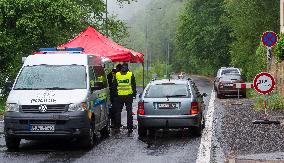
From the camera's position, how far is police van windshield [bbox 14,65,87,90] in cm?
1321

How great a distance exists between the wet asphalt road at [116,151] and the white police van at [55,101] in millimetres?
382

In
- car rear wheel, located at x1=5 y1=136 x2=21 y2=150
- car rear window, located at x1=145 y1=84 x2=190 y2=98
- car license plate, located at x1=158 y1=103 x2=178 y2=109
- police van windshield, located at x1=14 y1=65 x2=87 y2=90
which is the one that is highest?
police van windshield, located at x1=14 y1=65 x2=87 y2=90

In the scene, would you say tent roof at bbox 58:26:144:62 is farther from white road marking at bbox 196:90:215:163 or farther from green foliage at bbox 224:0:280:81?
green foliage at bbox 224:0:280:81

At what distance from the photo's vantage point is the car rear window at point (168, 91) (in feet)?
49.1

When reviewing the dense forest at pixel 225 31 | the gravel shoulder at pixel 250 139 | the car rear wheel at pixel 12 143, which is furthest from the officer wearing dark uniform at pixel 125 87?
the dense forest at pixel 225 31

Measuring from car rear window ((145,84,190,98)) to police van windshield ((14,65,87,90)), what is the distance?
2.14m

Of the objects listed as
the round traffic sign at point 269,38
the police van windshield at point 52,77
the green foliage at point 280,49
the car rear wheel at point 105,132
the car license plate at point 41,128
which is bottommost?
the car rear wheel at point 105,132

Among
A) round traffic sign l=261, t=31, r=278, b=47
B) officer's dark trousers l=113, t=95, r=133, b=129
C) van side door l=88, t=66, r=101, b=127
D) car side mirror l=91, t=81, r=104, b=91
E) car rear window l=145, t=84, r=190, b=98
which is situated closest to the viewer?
van side door l=88, t=66, r=101, b=127

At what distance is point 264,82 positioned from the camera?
58.4 ft

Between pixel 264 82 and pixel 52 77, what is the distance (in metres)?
6.95

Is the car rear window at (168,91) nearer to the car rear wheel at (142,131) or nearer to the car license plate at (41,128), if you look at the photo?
the car rear wheel at (142,131)

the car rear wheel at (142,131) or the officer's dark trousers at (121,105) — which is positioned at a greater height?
the officer's dark trousers at (121,105)

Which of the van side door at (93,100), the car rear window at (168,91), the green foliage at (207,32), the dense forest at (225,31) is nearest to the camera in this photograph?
the van side door at (93,100)

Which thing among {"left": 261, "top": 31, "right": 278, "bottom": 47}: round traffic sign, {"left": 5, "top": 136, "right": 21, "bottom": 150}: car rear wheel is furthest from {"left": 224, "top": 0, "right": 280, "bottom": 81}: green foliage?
{"left": 5, "top": 136, "right": 21, "bottom": 150}: car rear wheel
